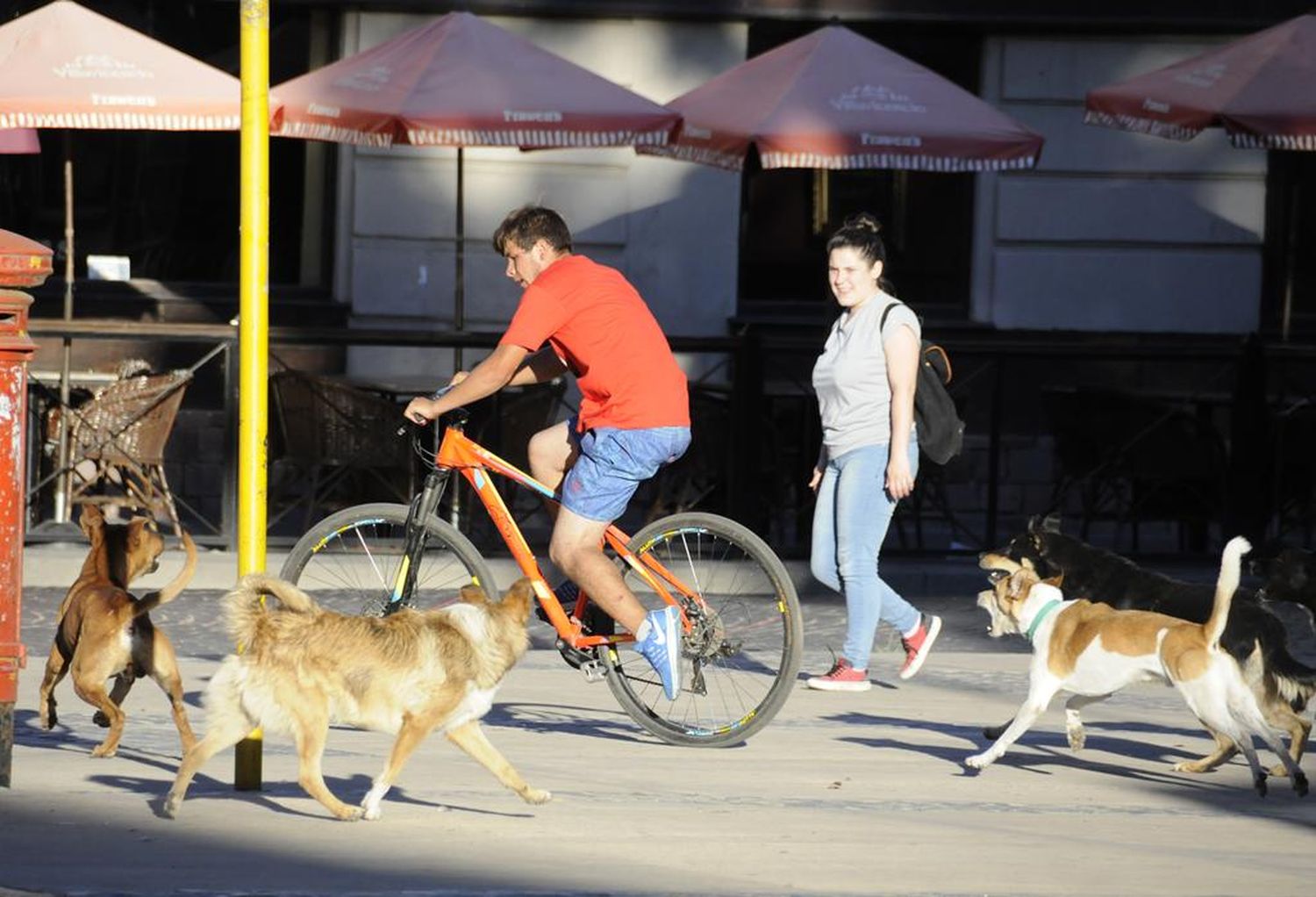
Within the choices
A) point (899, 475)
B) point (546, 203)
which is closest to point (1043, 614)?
point (899, 475)

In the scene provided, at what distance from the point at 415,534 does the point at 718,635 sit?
1.09 metres

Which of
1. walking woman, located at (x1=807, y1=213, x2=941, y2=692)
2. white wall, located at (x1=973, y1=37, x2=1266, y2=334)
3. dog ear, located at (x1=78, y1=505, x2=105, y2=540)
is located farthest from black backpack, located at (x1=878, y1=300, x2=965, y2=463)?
white wall, located at (x1=973, y1=37, x2=1266, y2=334)

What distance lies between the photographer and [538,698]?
845 cm

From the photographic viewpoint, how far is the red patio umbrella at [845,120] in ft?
39.9

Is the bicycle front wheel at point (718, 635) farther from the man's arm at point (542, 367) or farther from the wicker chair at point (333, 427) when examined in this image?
the wicker chair at point (333, 427)

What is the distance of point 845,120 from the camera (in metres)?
12.2

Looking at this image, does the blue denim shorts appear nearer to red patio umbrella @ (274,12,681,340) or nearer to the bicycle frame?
the bicycle frame

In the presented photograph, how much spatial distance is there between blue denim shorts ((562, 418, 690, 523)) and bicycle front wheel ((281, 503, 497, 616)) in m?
0.44

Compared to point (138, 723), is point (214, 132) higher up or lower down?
higher up

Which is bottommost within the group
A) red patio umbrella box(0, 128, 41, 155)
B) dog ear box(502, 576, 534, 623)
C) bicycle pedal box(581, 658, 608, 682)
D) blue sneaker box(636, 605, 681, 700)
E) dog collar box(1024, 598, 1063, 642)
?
bicycle pedal box(581, 658, 608, 682)

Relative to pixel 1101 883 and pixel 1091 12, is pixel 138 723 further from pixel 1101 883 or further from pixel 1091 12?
pixel 1091 12

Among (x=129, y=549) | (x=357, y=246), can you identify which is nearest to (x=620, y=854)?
(x=129, y=549)

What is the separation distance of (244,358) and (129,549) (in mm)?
1236

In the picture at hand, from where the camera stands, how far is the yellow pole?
6.28 m
